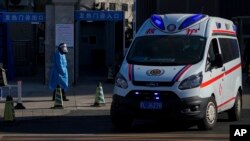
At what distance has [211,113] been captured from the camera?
14.0m

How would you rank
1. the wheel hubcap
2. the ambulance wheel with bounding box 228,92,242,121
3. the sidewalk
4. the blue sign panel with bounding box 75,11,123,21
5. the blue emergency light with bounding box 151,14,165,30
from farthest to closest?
the blue sign panel with bounding box 75,11,123,21 → the sidewalk → the ambulance wheel with bounding box 228,92,242,121 → the blue emergency light with bounding box 151,14,165,30 → the wheel hubcap

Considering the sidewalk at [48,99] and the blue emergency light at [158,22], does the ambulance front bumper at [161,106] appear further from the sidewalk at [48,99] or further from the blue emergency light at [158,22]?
the sidewalk at [48,99]

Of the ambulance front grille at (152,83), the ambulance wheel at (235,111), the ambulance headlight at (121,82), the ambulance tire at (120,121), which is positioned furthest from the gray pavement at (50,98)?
the ambulance front grille at (152,83)

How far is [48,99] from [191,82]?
860 cm

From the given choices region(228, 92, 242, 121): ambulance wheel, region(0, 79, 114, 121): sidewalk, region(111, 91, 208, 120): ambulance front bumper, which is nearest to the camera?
region(111, 91, 208, 120): ambulance front bumper

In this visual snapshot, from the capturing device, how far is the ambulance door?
46.2ft

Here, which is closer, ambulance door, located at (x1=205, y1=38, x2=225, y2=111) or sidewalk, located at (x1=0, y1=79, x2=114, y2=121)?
ambulance door, located at (x1=205, y1=38, x2=225, y2=111)

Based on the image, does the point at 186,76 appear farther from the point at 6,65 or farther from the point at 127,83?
the point at 6,65

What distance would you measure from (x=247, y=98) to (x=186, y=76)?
27.5ft

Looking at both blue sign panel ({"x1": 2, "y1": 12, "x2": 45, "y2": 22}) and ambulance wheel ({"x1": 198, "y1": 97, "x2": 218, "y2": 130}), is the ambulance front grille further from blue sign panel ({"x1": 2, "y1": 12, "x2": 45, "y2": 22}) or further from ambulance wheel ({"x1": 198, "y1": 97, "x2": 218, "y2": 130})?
blue sign panel ({"x1": 2, "y1": 12, "x2": 45, "y2": 22})

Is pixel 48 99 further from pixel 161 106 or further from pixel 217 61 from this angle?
pixel 161 106

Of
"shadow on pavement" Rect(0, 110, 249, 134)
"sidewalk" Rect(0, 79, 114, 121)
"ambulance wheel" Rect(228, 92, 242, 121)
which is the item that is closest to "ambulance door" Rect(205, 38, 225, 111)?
"shadow on pavement" Rect(0, 110, 249, 134)

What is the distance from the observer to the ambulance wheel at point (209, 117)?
1377cm

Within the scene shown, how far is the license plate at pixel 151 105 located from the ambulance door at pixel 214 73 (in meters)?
1.09
